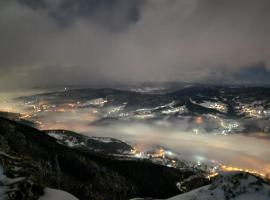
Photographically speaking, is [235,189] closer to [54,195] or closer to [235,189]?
[235,189]

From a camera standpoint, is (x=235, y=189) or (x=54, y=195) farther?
(x=54, y=195)

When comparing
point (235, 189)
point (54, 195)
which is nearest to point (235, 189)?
point (235, 189)

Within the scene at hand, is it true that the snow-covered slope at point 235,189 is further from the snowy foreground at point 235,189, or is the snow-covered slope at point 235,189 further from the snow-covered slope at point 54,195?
the snow-covered slope at point 54,195

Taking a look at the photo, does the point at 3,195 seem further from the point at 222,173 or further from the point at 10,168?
the point at 222,173

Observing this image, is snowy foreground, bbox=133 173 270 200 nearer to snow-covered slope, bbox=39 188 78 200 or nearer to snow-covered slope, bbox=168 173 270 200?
snow-covered slope, bbox=168 173 270 200

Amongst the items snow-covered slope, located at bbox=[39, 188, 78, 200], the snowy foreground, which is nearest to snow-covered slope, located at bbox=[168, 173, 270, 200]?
the snowy foreground

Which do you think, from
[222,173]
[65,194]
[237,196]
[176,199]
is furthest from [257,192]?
[65,194]

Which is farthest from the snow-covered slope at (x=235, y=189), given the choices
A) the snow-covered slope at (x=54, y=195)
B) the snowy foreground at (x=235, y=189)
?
the snow-covered slope at (x=54, y=195)

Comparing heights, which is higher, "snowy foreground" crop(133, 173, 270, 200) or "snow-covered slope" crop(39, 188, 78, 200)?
"snowy foreground" crop(133, 173, 270, 200)
